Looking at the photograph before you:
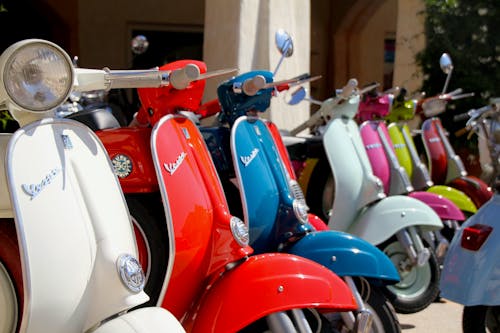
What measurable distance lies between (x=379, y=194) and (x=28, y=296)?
9.95 ft

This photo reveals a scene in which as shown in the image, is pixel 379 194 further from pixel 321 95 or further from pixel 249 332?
pixel 321 95

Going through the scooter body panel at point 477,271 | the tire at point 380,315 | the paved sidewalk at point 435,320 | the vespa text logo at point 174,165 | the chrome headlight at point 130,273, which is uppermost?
the vespa text logo at point 174,165

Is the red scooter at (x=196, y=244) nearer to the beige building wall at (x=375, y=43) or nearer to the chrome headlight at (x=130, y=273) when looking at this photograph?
the chrome headlight at (x=130, y=273)

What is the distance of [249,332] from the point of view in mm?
2488

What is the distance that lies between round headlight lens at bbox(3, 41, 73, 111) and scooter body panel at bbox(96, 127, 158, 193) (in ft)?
2.81

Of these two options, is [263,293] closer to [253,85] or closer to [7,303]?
[7,303]

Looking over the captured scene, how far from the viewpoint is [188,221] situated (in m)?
2.60

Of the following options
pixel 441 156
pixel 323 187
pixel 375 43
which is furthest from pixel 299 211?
pixel 375 43

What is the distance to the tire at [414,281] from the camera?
4680 millimetres

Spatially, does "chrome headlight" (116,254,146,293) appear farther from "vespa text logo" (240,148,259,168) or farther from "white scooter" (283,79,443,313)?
"white scooter" (283,79,443,313)

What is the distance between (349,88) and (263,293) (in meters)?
2.23

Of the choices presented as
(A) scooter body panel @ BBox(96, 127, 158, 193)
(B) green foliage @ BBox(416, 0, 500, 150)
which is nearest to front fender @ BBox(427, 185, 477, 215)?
(A) scooter body panel @ BBox(96, 127, 158, 193)

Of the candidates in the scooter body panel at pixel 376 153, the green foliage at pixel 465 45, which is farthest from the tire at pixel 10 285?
the green foliage at pixel 465 45

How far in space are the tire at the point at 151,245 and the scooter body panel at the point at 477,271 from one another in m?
1.31
